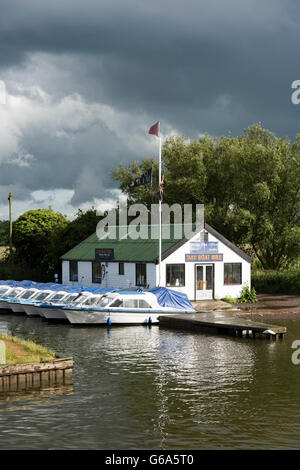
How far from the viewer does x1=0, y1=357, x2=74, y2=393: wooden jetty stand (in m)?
22.7

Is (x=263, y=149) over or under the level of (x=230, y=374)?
over

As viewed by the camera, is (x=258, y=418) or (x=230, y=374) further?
(x=230, y=374)

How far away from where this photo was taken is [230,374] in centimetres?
2550

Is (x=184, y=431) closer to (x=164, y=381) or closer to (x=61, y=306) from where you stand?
(x=164, y=381)

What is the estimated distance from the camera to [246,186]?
62906 mm

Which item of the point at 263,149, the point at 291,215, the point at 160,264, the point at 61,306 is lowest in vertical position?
the point at 61,306

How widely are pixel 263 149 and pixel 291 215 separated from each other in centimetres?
813

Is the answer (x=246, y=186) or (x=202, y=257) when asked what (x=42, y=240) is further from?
(x=202, y=257)

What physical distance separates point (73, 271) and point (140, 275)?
1126 cm

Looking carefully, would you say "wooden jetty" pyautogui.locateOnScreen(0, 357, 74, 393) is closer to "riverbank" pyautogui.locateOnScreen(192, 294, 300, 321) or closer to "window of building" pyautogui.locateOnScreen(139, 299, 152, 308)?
"window of building" pyautogui.locateOnScreen(139, 299, 152, 308)

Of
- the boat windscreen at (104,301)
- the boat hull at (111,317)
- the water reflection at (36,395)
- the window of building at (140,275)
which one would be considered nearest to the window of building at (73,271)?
the window of building at (140,275)

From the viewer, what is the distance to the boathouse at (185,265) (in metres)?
46.5

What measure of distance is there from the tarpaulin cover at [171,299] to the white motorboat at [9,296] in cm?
1348

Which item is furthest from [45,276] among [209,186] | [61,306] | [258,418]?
[258,418]
